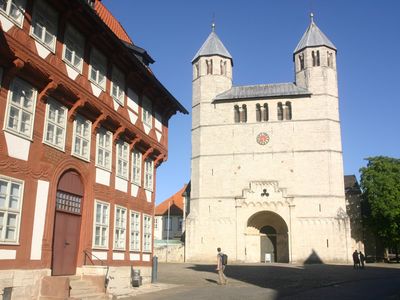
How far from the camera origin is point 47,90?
45.6ft

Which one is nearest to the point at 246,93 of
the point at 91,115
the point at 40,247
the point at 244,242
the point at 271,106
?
the point at 271,106

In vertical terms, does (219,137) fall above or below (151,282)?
above

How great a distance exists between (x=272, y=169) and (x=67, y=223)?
36.2m

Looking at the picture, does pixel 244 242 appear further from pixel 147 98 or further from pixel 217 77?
pixel 147 98

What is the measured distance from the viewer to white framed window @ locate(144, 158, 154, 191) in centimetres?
2212

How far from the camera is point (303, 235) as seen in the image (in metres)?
47.0

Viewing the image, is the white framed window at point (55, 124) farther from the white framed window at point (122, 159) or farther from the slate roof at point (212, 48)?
the slate roof at point (212, 48)

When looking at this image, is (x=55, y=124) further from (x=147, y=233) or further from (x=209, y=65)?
(x=209, y=65)

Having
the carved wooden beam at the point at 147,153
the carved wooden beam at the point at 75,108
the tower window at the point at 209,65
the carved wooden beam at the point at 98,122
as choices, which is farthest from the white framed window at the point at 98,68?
the tower window at the point at 209,65

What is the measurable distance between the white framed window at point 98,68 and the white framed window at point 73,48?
2.15 feet

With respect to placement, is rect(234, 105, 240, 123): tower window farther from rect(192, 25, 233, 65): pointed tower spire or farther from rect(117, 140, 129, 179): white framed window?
rect(117, 140, 129, 179): white framed window

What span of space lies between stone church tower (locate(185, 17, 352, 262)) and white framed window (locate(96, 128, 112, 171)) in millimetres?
31986

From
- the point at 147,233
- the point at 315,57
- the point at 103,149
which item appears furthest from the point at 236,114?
the point at 103,149

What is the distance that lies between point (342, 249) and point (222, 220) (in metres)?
12.1
